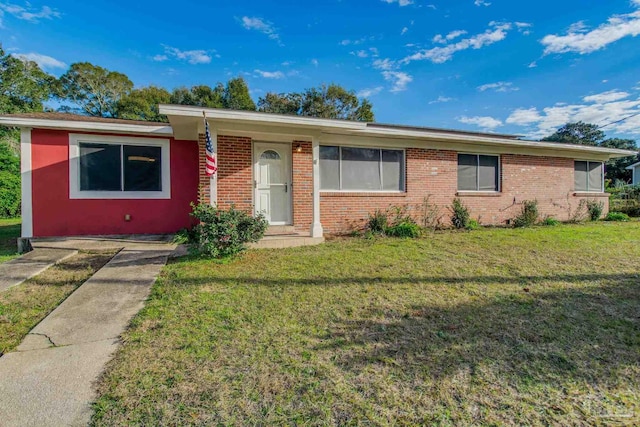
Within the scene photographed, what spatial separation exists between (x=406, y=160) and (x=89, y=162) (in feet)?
26.5

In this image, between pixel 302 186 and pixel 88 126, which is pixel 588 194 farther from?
pixel 88 126

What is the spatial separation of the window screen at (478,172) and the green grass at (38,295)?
9.34 m

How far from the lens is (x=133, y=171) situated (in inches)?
294

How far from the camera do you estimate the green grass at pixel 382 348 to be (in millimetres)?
1782

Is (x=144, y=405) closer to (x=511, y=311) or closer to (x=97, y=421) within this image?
(x=97, y=421)

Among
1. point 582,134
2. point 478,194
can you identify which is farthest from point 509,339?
point 582,134

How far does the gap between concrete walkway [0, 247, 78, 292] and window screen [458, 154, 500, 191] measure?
9.90 meters

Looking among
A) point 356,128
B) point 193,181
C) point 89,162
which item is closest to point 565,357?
point 356,128

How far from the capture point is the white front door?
281 inches

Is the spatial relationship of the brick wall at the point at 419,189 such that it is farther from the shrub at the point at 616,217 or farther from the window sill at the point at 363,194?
the shrub at the point at 616,217

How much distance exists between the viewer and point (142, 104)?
25562 millimetres

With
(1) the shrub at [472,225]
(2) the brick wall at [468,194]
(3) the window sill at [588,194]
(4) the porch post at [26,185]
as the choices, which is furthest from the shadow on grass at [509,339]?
(3) the window sill at [588,194]

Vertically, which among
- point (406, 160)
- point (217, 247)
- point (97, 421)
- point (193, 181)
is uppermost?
point (406, 160)

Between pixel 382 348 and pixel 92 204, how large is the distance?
25.4 feet
